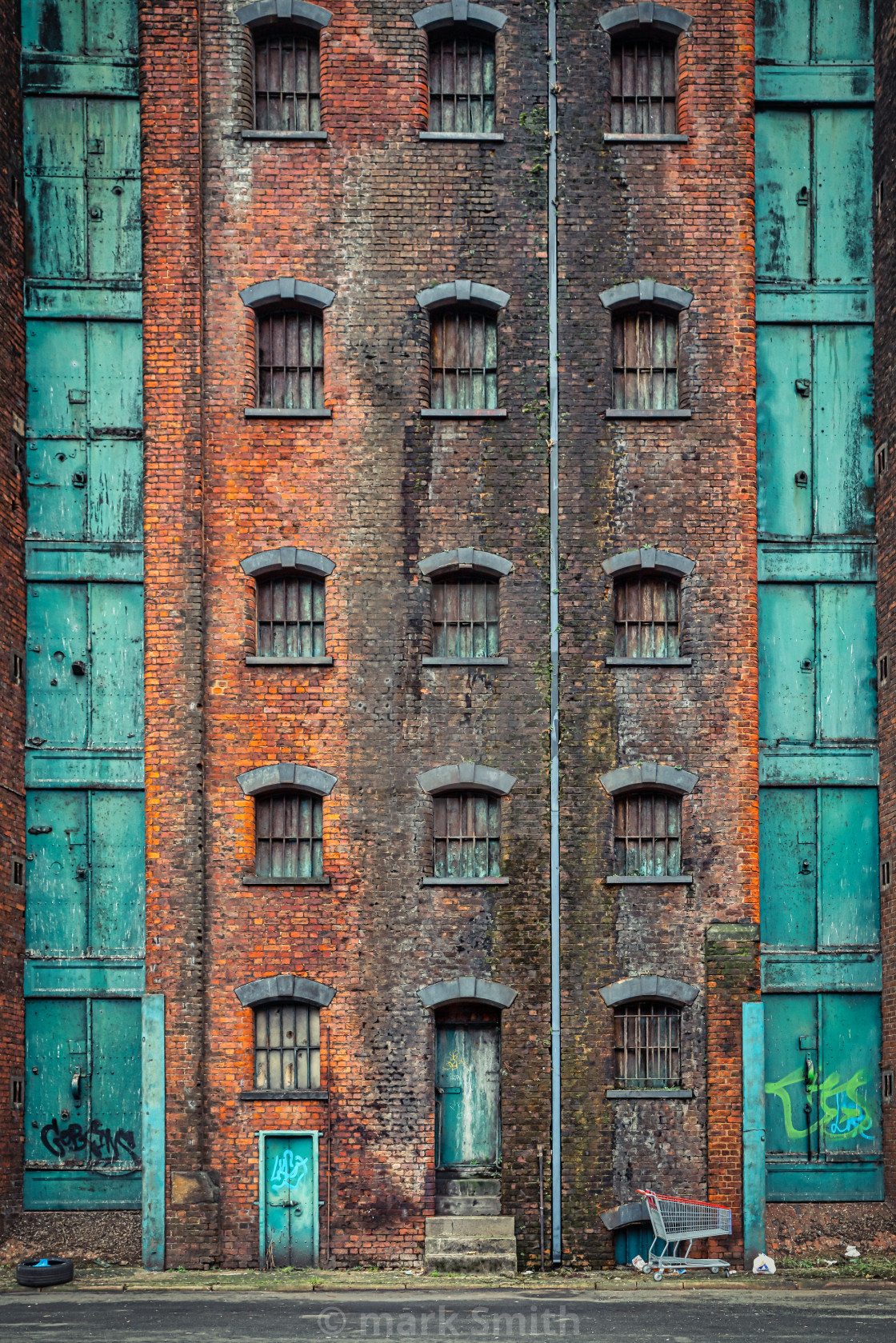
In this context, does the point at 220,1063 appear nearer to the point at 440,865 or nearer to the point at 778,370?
the point at 440,865

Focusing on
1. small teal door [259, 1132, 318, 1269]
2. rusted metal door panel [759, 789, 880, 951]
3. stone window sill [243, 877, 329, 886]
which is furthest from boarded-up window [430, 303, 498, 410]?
small teal door [259, 1132, 318, 1269]

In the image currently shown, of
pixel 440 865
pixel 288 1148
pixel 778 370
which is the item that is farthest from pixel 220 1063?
pixel 778 370

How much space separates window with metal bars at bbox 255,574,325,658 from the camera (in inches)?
724

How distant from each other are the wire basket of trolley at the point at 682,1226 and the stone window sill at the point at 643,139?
46.6ft

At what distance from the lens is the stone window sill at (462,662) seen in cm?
1812

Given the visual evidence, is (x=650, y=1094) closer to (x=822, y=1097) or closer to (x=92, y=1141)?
(x=822, y=1097)

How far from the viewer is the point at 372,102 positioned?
730 inches

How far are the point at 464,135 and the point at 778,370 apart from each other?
558 cm

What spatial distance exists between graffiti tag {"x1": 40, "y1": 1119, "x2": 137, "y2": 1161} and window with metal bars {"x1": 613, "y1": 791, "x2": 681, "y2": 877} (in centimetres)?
762

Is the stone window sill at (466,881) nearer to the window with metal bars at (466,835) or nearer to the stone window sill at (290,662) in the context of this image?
the window with metal bars at (466,835)

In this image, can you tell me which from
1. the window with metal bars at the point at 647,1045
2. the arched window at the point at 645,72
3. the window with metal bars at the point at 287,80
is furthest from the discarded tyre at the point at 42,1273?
the arched window at the point at 645,72

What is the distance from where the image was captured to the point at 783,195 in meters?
19.5

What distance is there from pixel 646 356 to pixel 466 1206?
38.7 ft

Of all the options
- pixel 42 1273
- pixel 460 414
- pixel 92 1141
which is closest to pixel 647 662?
pixel 460 414
